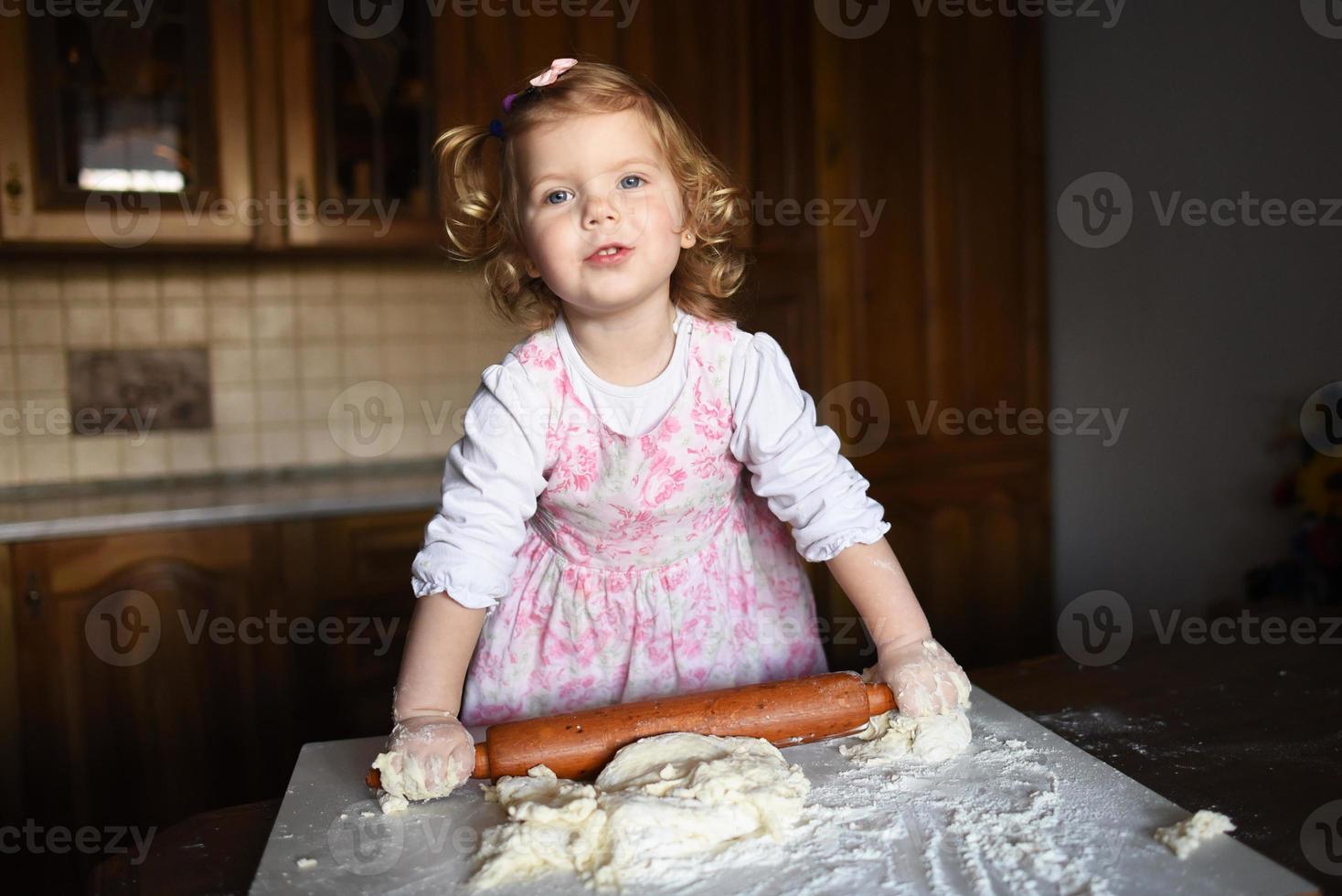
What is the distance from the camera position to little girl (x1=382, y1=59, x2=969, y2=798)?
0.90m

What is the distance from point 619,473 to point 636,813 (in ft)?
1.36

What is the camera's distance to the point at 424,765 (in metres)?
0.76

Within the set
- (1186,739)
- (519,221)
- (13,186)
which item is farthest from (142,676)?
(1186,739)

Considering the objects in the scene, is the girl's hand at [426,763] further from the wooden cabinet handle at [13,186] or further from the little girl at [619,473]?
the wooden cabinet handle at [13,186]

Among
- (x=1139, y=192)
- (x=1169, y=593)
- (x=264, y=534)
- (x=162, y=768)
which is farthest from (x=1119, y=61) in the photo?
(x=162, y=768)

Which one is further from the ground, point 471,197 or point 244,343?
point 471,197

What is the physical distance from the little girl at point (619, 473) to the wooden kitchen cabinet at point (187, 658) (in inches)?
45.6

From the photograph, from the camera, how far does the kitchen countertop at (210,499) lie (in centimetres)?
203

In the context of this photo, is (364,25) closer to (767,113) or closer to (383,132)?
(383,132)

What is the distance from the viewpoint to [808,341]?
2.41m

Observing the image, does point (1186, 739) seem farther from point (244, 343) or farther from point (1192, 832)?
point (244, 343)

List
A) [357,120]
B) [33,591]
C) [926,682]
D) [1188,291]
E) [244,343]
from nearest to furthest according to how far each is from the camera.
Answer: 1. [926,682]
2. [33,591]
3. [1188,291]
4. [357,120]
5. [244,343]

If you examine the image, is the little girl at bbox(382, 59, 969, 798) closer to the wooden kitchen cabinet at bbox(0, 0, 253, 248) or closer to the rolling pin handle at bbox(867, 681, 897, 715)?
the rolling pin handle at bbox(867, 681, 897, 715)

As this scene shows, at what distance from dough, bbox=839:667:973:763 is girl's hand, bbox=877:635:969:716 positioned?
0.01 m
